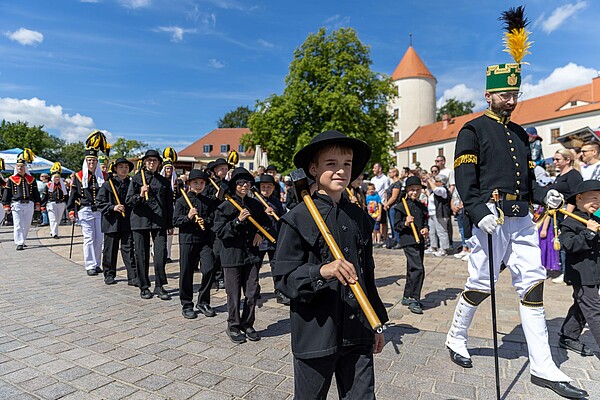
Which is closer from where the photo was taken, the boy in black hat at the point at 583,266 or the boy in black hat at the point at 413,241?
the boy in black hat at the point at 583,266

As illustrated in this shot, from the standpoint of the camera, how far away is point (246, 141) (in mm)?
35281

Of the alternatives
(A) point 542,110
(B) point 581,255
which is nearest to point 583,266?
(B) point 581,255

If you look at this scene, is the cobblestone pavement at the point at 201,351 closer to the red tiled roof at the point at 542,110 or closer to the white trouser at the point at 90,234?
the white trouser at the point at 90,234

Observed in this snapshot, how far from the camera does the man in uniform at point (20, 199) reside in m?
11.4

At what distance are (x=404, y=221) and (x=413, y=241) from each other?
13.4 inches

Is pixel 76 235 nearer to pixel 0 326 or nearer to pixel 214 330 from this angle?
pixel 0 326

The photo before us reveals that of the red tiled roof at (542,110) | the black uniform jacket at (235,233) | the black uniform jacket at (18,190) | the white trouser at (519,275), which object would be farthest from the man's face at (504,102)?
the red tiled roof at (542,110)

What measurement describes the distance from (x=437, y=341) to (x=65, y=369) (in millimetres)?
3809

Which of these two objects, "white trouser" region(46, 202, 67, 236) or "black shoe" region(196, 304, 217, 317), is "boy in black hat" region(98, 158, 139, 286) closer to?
"black shoe" region(196, 304, 217, 317)

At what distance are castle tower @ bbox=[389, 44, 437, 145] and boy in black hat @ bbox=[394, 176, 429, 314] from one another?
5560 cm

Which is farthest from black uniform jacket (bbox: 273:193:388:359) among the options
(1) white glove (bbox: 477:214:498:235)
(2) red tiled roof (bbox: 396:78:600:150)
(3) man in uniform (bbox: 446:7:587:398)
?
(2) red tiled roof (bbox: 396:78:600:150)

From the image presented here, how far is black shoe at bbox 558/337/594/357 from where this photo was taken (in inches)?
155

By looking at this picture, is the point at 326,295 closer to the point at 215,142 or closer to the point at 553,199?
the point at 553,199

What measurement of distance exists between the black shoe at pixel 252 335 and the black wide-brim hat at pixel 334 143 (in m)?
2.70
